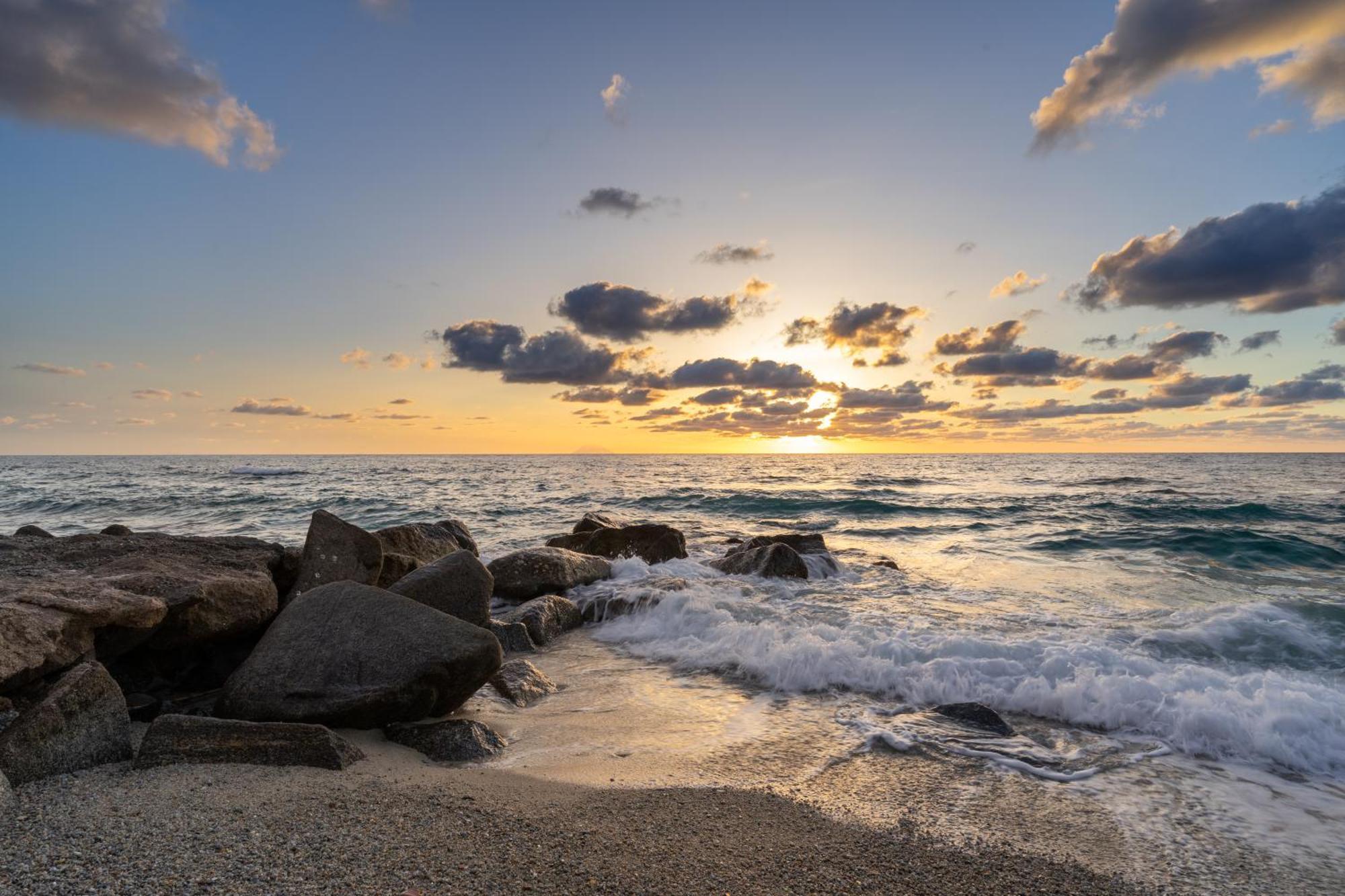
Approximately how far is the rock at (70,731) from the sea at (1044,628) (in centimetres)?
462

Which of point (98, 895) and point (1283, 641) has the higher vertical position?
point (98, 895)

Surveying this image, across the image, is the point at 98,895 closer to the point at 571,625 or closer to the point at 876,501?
the point at 571,625

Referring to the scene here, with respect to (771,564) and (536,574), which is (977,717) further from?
(536,574)

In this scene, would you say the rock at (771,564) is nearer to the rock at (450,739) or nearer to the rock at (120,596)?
the rock at (120,596)

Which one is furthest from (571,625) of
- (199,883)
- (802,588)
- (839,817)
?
(199,883)

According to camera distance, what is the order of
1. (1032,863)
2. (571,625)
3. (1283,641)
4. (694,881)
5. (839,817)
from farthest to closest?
(571,625)
(1283,641)
(839,817)
(1032,863)
(694,881)

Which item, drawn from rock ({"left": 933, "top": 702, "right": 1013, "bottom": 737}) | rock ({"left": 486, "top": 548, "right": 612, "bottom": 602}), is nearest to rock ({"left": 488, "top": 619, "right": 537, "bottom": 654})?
rock ({"left": 486, "top": 548, "right": 612, "bottom": 602})

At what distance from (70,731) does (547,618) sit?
515 cm

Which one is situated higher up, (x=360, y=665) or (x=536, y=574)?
(x=360, y=665)

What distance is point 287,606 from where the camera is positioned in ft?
17.9

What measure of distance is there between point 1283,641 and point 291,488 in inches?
1541

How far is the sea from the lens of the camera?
4.84m

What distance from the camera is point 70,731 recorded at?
144 inches

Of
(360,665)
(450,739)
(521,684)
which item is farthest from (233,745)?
(521,684)
